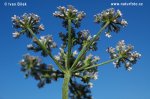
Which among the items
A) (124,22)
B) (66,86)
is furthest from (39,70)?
(124,22)

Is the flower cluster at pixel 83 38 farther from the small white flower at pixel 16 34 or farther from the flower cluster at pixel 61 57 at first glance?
the small white flower at pixel 16 34

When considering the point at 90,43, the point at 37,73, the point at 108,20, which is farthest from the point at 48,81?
the point at 108,20

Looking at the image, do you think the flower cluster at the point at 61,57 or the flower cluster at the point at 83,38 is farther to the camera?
the flower cluster at the point at 83,38

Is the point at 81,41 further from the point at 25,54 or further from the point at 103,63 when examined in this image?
the point at 25,54

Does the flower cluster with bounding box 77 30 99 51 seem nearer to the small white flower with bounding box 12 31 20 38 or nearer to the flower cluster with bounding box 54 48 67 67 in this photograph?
the flower cluster with bounding box 54 48 67 67

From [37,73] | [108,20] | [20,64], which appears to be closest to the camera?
[20,64]

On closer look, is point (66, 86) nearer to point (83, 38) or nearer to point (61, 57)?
point (61, 57)

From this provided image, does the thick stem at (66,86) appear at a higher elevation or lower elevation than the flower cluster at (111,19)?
lower
